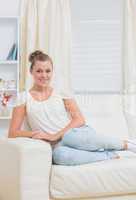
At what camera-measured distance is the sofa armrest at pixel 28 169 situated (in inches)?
88.7

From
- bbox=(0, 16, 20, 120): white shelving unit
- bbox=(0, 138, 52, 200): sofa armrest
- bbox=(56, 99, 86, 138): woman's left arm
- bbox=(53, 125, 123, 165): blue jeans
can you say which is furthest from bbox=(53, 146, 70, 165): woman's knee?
bbox=(0, 16, 20, 120): white shelving unit

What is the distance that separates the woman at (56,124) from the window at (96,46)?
4.17ft

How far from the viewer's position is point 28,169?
7.42 ft

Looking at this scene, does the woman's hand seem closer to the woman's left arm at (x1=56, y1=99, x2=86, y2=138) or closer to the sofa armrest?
the woman's left arm at (x1=56, y1=99, x2=86, y2=138)

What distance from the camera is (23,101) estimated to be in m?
3.12

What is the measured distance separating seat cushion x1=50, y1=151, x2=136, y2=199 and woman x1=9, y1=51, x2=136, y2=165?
0.39 ft

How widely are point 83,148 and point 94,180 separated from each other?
0.27 meters

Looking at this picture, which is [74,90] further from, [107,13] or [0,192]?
[0,192]

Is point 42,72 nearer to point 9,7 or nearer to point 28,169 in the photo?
point 28,169

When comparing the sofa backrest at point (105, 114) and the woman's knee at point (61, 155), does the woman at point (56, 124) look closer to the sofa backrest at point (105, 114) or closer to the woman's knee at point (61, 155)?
the woman's knee at point (61, 155)

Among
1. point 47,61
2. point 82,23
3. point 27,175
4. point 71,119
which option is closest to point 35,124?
point 71,119

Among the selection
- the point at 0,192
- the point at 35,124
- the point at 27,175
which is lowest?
the point at 0,192

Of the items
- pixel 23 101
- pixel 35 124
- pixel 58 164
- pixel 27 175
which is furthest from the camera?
pixel 23 101

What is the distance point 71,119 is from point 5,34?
5.50ft
